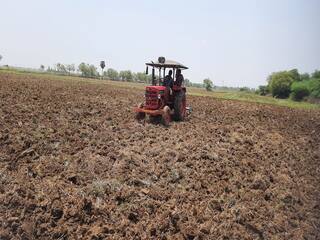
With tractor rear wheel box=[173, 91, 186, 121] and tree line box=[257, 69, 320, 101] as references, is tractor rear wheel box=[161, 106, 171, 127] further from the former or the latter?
tree line box=[257, 69, 320, 101]

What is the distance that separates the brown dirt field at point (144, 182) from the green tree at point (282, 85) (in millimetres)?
40547

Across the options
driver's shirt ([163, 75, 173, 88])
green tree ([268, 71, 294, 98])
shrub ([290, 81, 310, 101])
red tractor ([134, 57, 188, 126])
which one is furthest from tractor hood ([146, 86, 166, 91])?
green tree ([268, 71, 294, 98])

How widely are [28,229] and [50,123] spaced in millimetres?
5666

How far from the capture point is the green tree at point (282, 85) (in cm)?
5034

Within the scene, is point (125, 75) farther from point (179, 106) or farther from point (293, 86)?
point (179, 106)

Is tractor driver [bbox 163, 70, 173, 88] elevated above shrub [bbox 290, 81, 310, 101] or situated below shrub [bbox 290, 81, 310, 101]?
above

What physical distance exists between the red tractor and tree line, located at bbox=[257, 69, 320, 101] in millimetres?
33807

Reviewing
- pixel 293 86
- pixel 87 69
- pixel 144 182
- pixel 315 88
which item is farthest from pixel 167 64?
pixel 87 69

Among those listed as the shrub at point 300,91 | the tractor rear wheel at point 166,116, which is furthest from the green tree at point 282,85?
the tractor rear wheel at point 166,116

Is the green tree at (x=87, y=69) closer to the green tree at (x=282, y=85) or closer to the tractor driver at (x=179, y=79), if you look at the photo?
the green tree at (x=282, y=85)

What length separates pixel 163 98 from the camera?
12.6m

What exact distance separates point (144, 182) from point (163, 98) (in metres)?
5.94

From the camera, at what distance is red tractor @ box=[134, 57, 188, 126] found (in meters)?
12.3

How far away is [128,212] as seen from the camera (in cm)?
583
